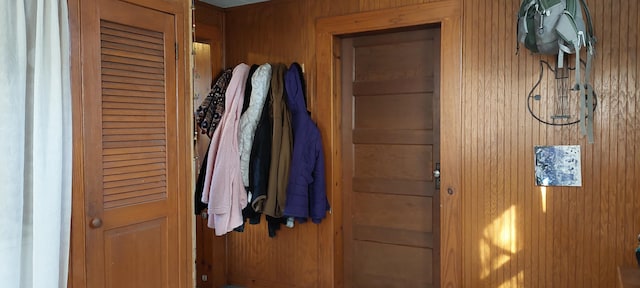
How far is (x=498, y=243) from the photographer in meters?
2.59

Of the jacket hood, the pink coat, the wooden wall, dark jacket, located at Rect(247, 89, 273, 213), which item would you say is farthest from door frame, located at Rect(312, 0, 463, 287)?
the pink coat

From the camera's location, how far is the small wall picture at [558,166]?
7.87 feet

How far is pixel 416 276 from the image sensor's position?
9.78 feet

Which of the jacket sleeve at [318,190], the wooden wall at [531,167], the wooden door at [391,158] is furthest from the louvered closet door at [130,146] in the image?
the wooden wall at [531,167]

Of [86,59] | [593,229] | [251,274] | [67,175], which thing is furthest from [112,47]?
[593,229]

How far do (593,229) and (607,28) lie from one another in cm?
106

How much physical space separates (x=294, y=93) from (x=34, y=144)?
1.69 metres

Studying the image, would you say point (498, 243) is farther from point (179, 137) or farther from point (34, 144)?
point (34, 144)

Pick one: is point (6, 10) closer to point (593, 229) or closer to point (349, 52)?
point (349, 52)

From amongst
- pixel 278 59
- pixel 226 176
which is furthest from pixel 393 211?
pixel 278 59

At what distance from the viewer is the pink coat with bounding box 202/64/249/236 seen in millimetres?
2926

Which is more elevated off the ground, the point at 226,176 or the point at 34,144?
the point at 34,144

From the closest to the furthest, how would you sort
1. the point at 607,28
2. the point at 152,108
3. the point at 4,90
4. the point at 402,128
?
the point at 4,90
the point at 152,108
the point at 607,28
the point at 402,128

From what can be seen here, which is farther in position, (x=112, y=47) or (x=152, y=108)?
(x=152, y=108)
